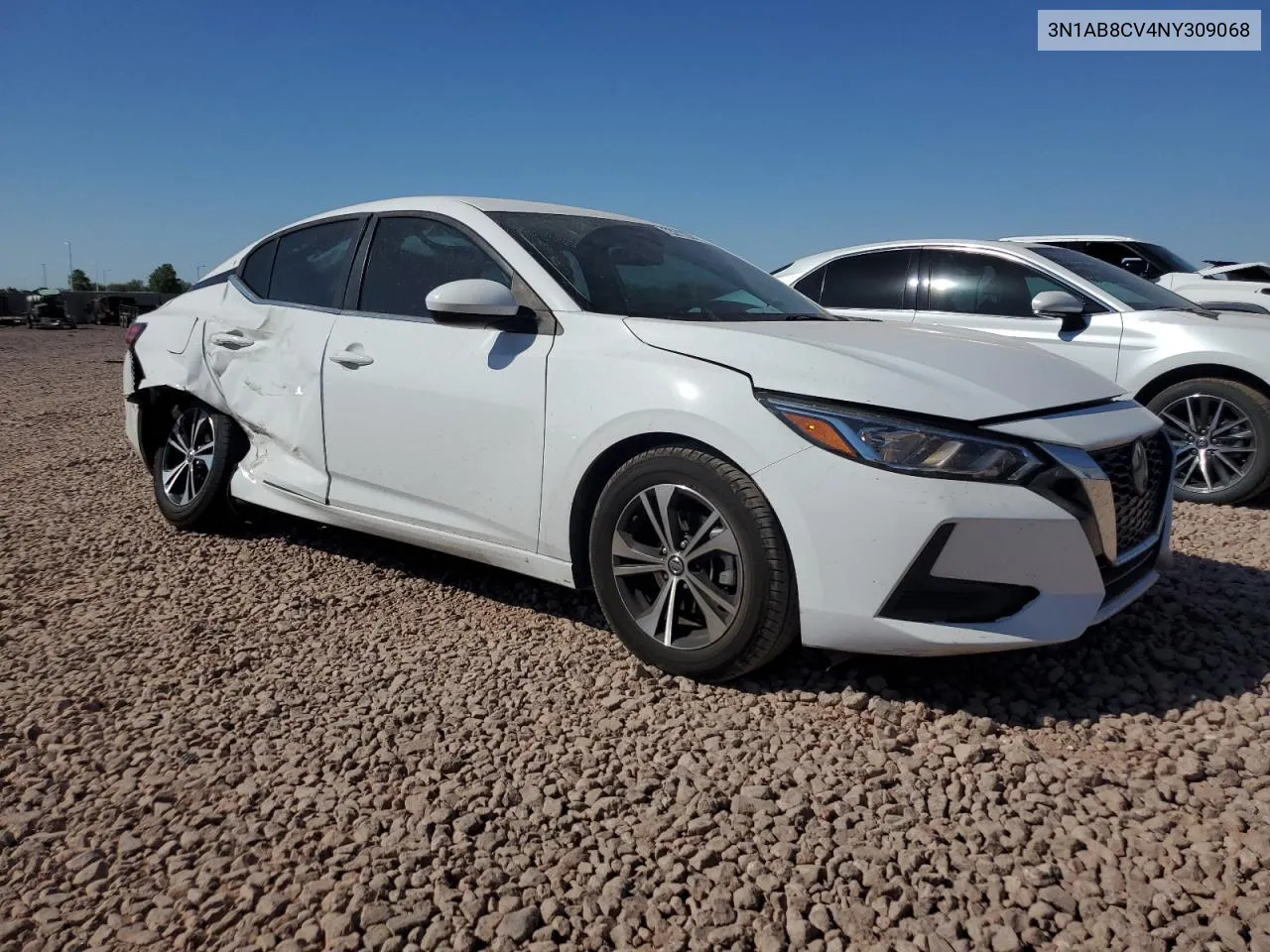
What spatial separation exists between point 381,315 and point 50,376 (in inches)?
513

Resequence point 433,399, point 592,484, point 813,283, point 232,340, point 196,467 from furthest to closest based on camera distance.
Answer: point 813,283 < point 196,467 < point 232,340 < point 433,399 < point 592,484

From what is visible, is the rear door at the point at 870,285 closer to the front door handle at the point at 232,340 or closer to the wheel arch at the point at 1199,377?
the wheel arch at the point at 1199,377

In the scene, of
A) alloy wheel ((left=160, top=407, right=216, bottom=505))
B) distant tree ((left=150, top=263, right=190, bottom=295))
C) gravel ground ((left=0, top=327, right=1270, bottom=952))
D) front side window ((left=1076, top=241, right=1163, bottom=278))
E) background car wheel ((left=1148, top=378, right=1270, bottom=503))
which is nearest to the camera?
gravel ground ((left=0, top=327, right=1270, bottom=952))

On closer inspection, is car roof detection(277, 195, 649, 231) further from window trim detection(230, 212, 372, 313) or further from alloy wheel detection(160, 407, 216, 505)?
alloy wheel detection(160, 407, 216, 505)

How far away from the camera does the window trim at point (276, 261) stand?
4090 millimetres

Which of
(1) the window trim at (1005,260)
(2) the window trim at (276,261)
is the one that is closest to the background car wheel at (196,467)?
(2) the window trim at (276,261)

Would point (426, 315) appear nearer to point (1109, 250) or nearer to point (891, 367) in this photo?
point (891, 367)

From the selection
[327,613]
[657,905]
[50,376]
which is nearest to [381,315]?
[327,613]

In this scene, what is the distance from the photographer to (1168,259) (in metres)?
10.2

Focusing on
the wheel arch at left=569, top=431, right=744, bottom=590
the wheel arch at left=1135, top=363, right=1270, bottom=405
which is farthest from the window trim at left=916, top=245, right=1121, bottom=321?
the wheel arch at left=569, top=431, right=744, bottom=590

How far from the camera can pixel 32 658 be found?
10.6ft

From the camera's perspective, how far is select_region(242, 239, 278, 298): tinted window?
15.0 feet

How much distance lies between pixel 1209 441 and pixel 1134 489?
322 cm

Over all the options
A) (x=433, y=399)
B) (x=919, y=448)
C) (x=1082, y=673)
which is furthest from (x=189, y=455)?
(x=1082, y=673)
